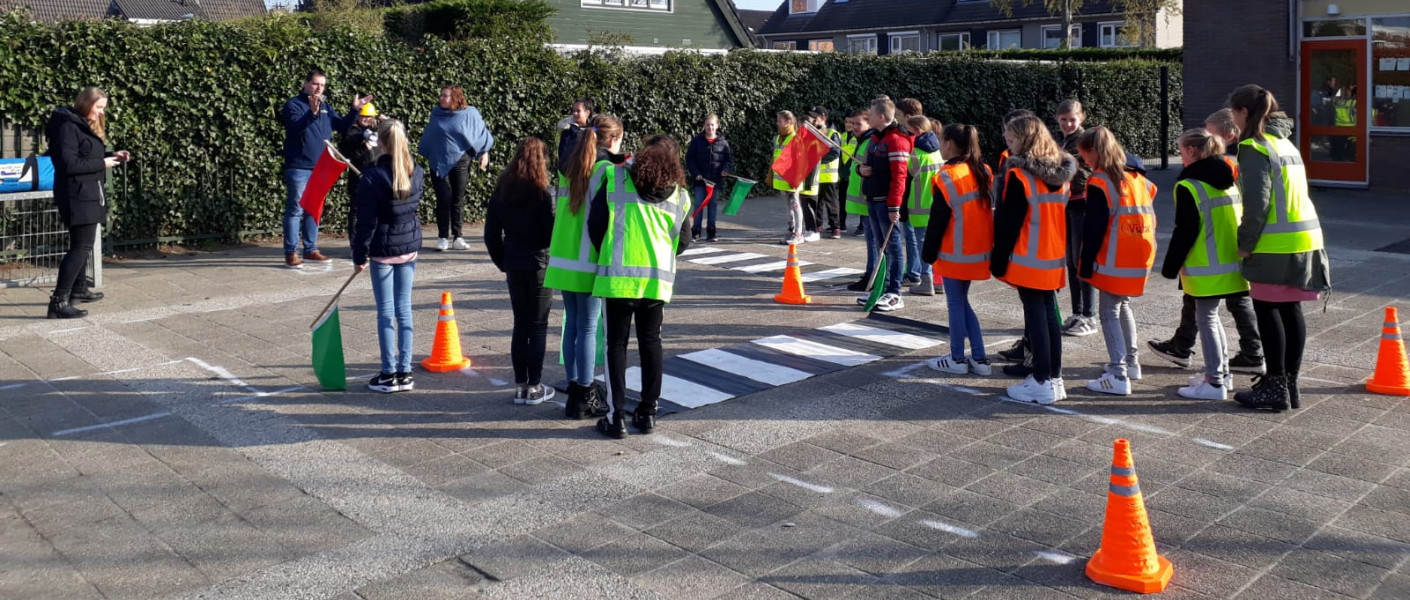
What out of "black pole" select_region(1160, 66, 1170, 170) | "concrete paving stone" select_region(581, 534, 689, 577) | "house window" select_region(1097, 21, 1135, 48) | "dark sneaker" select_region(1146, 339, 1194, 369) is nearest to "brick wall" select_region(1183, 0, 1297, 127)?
"black pole" select_region(1160, 66, 1170, 170)

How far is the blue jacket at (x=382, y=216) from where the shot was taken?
763 centimetres

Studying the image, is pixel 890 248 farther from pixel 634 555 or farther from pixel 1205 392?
pixel 634 555

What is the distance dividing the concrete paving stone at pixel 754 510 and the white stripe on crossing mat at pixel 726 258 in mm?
7673

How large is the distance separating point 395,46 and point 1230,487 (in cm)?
1199

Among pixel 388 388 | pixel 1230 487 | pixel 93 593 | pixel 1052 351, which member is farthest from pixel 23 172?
pixel 1230 487

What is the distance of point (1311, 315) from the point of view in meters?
10.2

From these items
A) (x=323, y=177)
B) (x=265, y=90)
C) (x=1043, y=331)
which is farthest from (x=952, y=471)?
(x=265, y=90)

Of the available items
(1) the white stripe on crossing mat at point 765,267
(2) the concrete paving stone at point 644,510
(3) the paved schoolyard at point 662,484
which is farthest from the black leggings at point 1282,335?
(1) the white stripe on crossing mat at point 765,267

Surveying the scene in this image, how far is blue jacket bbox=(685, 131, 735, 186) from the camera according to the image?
15.0 metres

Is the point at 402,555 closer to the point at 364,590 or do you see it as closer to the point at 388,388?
the point at 364,590

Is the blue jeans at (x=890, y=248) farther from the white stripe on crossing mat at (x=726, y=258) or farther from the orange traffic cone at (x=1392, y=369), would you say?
the orange traffic cone at (x=1392, y=369)

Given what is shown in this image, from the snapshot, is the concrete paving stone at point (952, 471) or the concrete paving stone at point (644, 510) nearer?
the concrete paving stone at point (644, 510)

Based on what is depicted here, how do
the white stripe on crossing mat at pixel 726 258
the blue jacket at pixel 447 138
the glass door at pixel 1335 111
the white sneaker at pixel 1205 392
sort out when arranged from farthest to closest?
the glass door at pixel 1335 111
the white stripe on crossing mat at pixel 726 258
the blue jacket at pixel 447 138
the white sneaker at pixel 1205 392

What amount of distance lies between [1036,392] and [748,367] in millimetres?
2076
